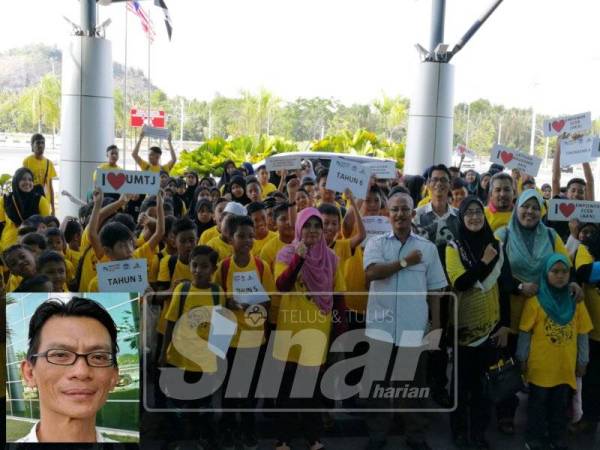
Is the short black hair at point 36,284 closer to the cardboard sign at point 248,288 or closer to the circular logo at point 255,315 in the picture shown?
the cardboard sign at point 248,288

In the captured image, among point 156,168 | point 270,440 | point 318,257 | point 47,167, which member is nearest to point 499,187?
point 318,257

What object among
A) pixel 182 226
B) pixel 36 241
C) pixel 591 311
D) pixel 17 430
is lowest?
pixel 17 430

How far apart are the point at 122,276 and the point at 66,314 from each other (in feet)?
3.54

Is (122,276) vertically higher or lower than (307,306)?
higher

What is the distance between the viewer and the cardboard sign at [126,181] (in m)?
5.39

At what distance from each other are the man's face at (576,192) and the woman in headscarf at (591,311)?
123 cm

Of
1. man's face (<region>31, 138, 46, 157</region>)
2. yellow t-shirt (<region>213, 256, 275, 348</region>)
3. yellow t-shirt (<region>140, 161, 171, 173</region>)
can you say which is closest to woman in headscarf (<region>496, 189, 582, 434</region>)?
yellow t-shirt (<region>213, 256, 275, 348</region>)

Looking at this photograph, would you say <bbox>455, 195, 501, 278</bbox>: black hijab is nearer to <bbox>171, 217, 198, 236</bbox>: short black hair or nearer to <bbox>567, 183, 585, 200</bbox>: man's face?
<bbox>171, 217, 198, 236</bbox>: short black hair

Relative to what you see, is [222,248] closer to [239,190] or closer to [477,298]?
[477,298]

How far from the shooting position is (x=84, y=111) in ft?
39.0

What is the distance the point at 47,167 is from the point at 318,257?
647cm

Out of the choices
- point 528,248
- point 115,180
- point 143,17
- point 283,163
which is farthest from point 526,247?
point 143,17

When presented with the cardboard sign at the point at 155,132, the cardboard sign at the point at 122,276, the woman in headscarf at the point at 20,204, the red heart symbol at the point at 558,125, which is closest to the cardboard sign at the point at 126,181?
the cardboard sign at the point at 122,276

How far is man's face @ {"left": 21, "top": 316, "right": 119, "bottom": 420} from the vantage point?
10.0 feet
